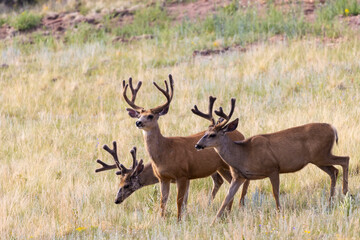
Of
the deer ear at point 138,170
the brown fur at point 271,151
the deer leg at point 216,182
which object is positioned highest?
the brown fur at point 271,151

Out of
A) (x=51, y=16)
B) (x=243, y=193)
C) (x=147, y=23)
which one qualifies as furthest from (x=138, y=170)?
(x=51, y=16)

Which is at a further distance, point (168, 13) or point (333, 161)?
point (168, 13)

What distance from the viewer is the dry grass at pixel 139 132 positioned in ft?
25.4

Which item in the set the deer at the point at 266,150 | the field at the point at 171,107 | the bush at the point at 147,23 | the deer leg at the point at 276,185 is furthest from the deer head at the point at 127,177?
the bush at the point at 147,23

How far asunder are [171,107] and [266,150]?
237 inches

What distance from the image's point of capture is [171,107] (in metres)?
13.9

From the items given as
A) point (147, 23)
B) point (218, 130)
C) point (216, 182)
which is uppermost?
point (147, 23)

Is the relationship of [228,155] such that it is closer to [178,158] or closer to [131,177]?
[178,158]

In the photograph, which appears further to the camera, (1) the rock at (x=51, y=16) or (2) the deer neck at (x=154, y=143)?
(1) the rock at (x=51, y=16)

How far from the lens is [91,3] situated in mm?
25094

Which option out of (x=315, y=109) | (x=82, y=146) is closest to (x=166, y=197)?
(x=82, y=146)

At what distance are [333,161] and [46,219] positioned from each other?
A: 3.47 m

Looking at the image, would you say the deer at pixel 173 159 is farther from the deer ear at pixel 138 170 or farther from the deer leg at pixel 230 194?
the deer leg at pixel 230 194

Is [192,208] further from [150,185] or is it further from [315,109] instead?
[315,109]
